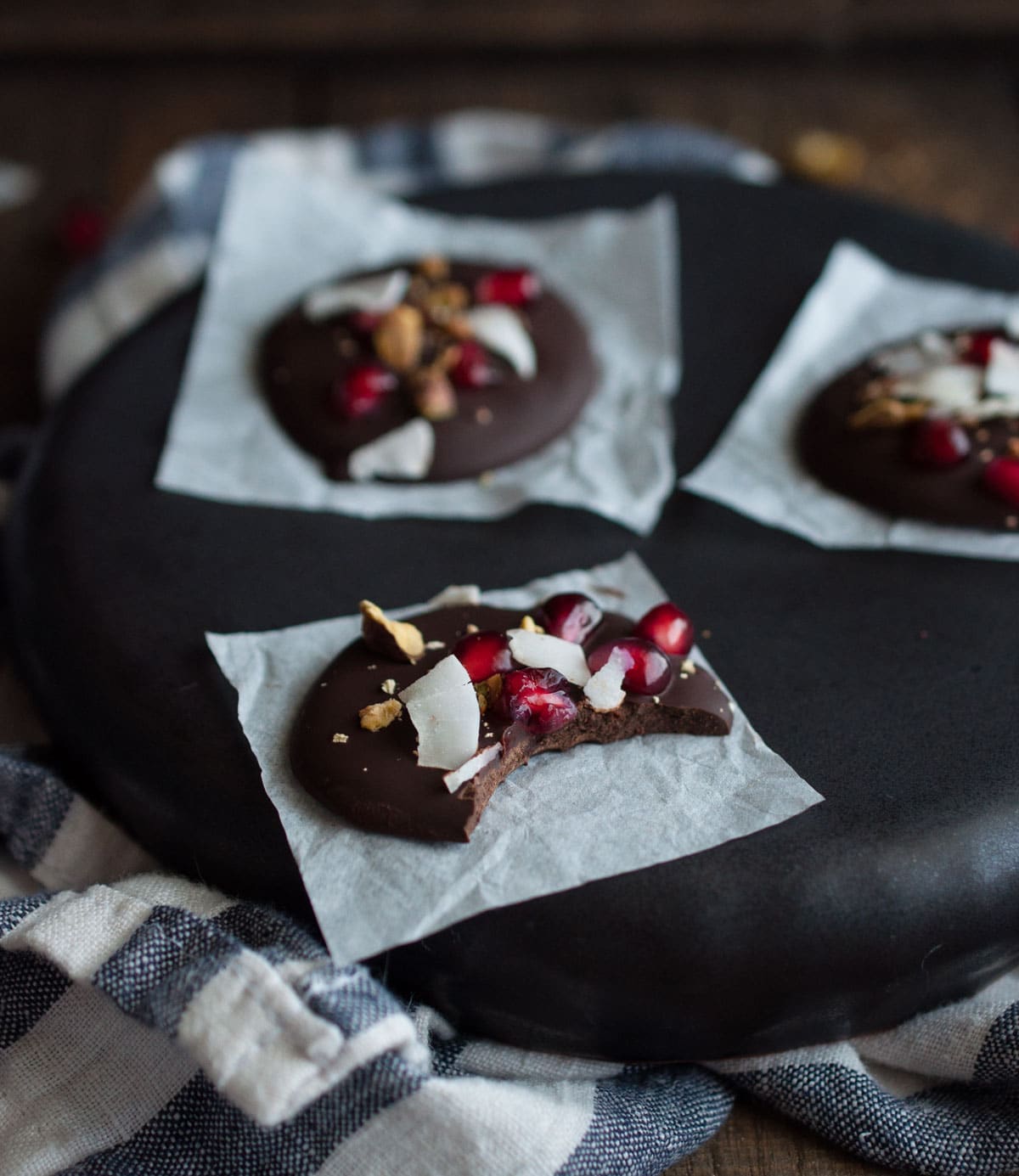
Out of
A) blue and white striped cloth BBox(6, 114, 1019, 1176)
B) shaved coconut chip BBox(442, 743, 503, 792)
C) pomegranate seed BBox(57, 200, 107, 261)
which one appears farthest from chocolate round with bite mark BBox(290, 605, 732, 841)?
pomegranate seed BBox(57, 200, 107, 261)

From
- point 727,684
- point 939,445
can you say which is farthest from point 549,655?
point 939,445

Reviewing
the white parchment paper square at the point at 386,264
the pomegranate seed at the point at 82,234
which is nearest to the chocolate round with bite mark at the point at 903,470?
the white parchment paper square at the point at 386,264

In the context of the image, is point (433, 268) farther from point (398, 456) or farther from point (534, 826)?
point (534, 826)

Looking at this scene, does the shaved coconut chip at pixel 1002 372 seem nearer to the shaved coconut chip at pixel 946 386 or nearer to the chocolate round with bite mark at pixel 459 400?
the shaved coconut chip at pixel 946 386

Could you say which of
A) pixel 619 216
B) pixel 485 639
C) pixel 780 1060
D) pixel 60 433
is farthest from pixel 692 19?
pixel 780 1060

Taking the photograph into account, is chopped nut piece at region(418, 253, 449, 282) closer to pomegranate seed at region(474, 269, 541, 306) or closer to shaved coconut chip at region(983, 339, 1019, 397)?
pomegranate seed at region(474, 269, 541, 306)

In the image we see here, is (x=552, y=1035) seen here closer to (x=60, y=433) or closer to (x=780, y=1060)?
(x=780, y=1060)
